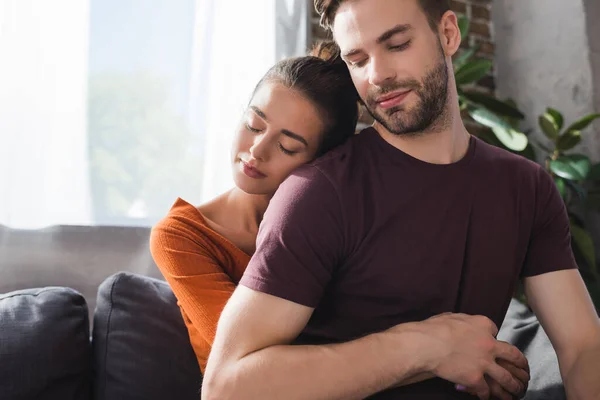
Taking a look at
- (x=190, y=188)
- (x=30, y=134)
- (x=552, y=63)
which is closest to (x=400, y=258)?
(x=190, y=188)

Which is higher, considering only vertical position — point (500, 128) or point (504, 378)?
point (500, 128)

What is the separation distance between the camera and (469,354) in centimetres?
96

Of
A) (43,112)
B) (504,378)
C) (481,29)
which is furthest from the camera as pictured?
(481,29)

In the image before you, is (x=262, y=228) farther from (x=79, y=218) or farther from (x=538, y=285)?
(x=79, y=218)

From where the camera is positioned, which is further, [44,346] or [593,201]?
[593,201]

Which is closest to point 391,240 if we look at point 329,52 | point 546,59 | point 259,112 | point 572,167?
point 259,112

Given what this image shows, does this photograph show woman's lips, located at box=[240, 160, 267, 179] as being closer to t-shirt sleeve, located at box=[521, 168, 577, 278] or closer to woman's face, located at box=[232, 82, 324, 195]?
woman's face, located at box=[232, 82, 324, 195]

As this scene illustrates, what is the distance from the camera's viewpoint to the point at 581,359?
1085 mm

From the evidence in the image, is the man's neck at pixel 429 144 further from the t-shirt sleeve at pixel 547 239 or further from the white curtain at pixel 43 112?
the white curtain at pixel 43 112

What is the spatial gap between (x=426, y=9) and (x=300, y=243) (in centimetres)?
53

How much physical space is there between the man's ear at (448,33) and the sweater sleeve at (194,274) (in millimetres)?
647

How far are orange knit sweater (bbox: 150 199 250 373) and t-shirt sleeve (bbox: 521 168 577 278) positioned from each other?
605 mm

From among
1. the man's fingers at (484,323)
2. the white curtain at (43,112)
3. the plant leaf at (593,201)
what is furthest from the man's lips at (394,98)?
the plant leaf at (593,201)

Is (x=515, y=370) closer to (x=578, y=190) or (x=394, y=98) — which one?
(x=394, y=98)
